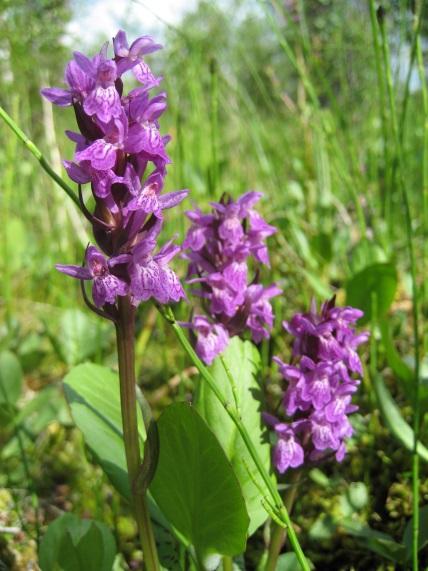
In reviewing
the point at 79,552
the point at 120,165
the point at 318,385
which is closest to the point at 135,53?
the point at 120,165

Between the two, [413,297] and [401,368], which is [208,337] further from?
[401,368]

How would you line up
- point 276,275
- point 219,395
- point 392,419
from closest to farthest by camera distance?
1. point 219,395
2. point 392,419
3. point 276,275

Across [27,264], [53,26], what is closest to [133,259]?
[27,264]

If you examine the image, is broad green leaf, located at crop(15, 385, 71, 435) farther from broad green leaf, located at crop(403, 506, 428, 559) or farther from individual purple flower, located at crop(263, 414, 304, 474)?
broad green leaf, located at crop(403, 506, 428, 559)

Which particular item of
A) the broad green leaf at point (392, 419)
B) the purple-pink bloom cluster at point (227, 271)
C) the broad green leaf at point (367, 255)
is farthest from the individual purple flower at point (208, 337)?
the broad green leaf at point (367, 255)

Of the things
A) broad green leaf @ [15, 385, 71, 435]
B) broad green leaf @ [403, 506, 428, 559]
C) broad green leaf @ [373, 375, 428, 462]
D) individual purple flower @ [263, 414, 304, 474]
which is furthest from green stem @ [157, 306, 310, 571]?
broad green leaf @ [15, 385, 71, 435]
